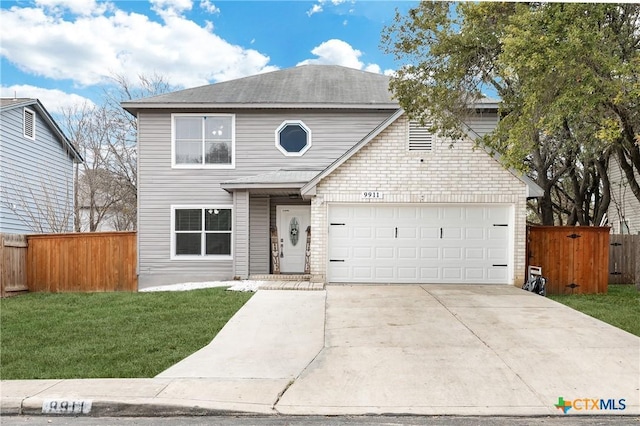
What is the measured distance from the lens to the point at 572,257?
1308cm

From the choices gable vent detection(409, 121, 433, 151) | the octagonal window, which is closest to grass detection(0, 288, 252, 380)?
the octagonal window

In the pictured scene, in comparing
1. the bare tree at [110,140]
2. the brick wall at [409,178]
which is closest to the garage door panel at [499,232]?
the brick wall at [409,178]

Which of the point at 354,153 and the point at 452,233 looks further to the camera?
the point at 452,233

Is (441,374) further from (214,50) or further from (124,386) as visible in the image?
(214,50)

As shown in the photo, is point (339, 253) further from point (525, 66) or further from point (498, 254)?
point (525, 66)

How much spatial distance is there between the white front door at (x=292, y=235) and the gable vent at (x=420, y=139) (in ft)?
14.2

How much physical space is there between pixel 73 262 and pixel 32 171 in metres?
7.60

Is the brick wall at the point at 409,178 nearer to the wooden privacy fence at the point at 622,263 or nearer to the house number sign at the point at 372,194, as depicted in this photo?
the house number sign at the point at 372,194

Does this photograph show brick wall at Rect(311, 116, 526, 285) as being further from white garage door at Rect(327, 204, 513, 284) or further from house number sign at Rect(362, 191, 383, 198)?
white garage door at Rect(327, 204, 513, 284)

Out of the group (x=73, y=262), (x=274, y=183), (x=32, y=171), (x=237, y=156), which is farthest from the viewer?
(x=32, y=171)

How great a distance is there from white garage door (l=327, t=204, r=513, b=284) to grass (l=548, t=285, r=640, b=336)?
2.03 meters

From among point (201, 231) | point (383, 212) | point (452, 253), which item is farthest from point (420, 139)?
point (201, 231)

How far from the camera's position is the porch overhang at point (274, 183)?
552 inches

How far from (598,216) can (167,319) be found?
20769 millimetres
